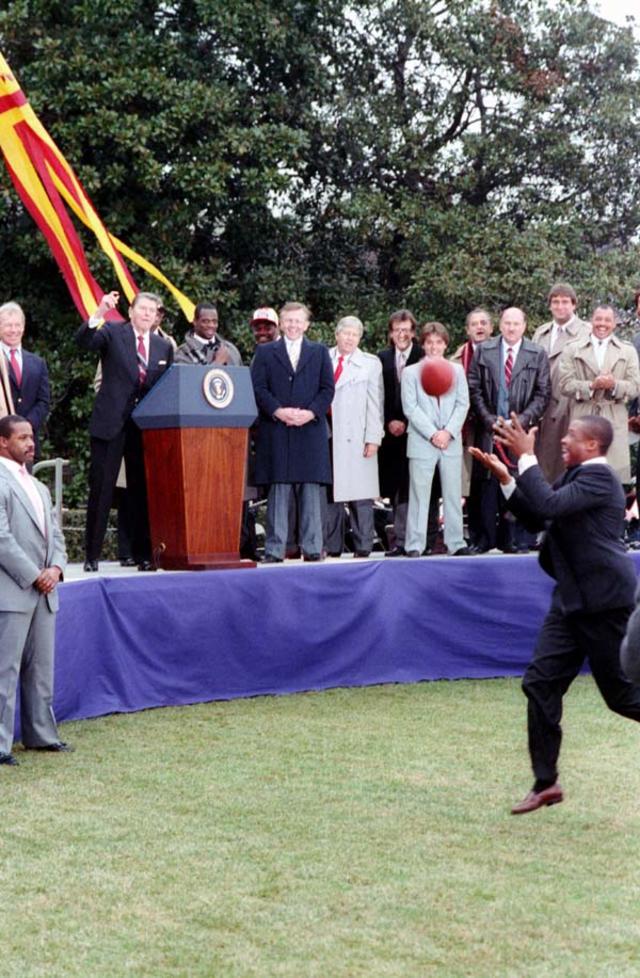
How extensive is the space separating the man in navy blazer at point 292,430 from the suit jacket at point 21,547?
282cm

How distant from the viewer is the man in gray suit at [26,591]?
338 inches

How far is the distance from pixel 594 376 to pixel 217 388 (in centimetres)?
324

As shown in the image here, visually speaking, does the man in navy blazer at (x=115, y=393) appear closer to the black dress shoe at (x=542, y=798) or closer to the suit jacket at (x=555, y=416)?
the suit jacket at (x=555, y=416)

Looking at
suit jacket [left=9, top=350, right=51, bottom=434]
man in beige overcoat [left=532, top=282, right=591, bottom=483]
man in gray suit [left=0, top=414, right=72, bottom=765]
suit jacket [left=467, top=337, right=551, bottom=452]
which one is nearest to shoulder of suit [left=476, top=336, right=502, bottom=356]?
suit jacket [left=467, top=337, right=551, bottom=452]

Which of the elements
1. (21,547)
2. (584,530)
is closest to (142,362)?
(21,547)

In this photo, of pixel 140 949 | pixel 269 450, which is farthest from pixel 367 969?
pixel 269 450

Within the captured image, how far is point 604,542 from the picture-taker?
23.9 feet

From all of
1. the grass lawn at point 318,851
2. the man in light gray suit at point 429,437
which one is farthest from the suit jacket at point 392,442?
the grass lawn at point 318,851

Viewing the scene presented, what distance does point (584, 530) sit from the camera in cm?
728

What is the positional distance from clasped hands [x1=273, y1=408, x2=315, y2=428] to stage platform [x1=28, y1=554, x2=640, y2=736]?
3.40ft

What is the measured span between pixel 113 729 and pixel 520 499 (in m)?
3.63

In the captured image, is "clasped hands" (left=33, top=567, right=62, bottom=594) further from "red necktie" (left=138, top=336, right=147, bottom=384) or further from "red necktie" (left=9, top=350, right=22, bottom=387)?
"red necktie" (left=138, top=336, right=147, bottom=384)

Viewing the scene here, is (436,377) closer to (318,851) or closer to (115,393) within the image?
(115,393)

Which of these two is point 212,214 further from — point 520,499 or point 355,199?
point 520,499
